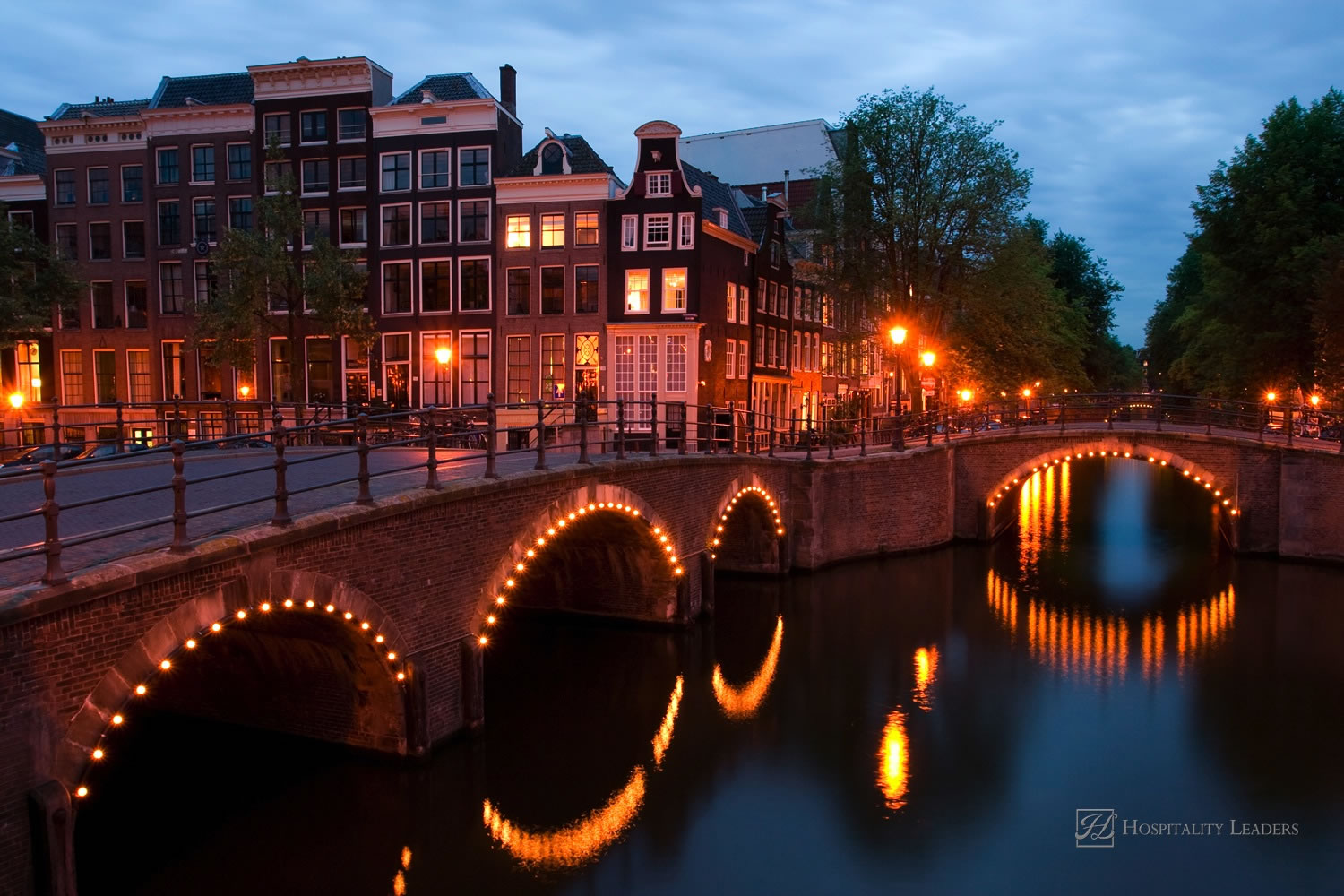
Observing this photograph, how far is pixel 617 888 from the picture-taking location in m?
10.1

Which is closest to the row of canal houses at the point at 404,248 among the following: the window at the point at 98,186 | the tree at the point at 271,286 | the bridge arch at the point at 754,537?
the window at the point at 98,186

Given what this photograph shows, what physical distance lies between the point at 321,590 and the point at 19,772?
321cm

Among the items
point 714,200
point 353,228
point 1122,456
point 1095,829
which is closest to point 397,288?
point 353,228

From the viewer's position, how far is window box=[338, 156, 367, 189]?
34.6 metres

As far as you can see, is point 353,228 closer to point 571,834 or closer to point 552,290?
point 552,290

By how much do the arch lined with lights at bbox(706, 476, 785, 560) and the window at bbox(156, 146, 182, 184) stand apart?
1033 inches

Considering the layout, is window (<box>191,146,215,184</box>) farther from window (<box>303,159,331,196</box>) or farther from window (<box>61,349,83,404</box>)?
window (<box>61,349,83,404</box>)

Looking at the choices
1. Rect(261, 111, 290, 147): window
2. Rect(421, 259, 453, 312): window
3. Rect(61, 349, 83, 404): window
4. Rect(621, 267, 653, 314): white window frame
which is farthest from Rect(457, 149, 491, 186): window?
Rect(61, 349, 83, 404): window

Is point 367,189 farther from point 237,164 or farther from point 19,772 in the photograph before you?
point 19,772

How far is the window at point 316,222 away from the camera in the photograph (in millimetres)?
35125

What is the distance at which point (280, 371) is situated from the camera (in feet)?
117

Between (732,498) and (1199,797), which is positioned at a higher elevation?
(732,498)

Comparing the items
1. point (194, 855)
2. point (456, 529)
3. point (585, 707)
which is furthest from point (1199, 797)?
point (194, 855)

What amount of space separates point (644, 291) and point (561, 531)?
756 inches
